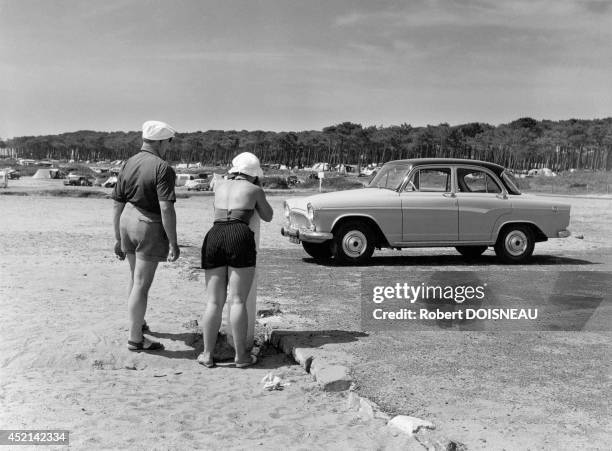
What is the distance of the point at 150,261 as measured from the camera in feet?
20.8

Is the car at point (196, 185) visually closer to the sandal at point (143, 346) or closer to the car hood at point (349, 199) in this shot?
the car hood at point (349, 199)

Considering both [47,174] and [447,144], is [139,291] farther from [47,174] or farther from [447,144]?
[447,144]

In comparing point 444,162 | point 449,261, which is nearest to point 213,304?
point 444,162

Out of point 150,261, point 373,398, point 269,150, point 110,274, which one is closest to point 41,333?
point 150,261

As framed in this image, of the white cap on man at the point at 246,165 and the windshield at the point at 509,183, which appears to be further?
the windshield at the point at 509,183

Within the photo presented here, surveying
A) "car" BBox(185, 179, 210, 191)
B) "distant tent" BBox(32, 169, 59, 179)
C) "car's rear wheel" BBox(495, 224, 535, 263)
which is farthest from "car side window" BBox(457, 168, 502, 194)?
"distant tent" BBox(32, 169, 59, 179)

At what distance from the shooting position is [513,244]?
1339 cm

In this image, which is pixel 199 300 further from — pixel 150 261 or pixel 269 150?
pixel 269 150

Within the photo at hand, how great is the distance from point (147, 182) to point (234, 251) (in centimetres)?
97

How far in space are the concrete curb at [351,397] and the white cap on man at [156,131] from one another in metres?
2.24

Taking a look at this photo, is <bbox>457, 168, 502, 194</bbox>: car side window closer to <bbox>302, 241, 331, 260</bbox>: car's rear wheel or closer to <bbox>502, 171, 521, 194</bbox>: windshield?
<bbox>502, 171, 521, 194</bbox>: windshield

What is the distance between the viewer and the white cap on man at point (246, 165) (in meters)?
6.29

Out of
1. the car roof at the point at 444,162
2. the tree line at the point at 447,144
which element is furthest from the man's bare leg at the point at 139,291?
the tree line at the point at 447,144

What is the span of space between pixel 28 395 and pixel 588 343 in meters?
5.26
